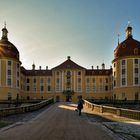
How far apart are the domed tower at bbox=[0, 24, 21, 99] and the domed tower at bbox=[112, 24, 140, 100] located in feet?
76.9

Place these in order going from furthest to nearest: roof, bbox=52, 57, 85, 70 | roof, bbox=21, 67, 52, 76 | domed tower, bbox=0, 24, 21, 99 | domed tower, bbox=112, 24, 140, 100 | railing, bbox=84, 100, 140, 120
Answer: roof, bbox=21, 67, 52, 76 < roof, bbox=52, 57, 85, 70 < domed tower, bbox=0, 24, 21, 99 < domed tower, bbox=112, 24, 140, 100 < railing, bbox=84, 100, 140, 120

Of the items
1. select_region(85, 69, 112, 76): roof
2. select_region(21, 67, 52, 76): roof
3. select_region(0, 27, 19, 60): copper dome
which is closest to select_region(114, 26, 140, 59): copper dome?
select_region(85, 69, 112, 76): roof

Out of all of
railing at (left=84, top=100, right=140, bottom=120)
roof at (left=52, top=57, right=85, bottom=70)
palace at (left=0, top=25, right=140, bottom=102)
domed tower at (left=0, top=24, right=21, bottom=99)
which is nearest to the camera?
railing at (left=84, top=100, right=140, bottom=120)

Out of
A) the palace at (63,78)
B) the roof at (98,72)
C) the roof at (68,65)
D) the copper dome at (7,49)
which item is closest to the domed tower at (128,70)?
the palace at (63,78)

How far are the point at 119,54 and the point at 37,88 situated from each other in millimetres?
31554

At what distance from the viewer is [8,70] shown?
75.2 meters

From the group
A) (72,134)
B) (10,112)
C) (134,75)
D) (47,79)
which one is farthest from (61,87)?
(72,134)

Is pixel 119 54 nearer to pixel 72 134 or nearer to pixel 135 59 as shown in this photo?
pixel 135 59

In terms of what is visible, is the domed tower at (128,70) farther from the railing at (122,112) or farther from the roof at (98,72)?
the railing at (122,112)

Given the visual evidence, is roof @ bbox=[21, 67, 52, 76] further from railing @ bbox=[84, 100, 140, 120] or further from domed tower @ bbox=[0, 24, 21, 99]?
railing @ bbox=[84, 100, 140, 120]

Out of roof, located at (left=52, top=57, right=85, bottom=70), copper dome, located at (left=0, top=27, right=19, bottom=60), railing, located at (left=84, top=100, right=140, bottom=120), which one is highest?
copper dome, located at (left=0, top=27, right=19, bottom=60)

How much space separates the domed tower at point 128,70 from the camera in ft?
235

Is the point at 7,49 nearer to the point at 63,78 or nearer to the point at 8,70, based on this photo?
the point at 8,70

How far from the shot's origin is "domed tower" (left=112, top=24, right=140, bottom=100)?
71.6 metres
